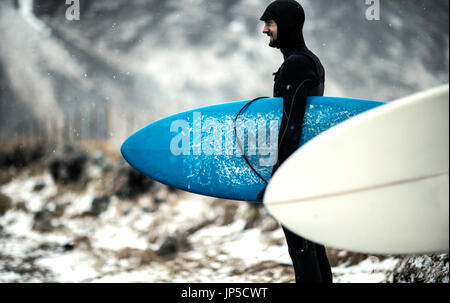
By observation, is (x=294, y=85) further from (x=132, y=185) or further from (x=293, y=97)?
(x=132, y=185)

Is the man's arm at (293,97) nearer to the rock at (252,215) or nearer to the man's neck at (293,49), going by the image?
the man's neck at (293,49)

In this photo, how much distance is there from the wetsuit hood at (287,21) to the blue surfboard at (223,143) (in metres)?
0.29

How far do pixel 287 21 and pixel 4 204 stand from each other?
742cm

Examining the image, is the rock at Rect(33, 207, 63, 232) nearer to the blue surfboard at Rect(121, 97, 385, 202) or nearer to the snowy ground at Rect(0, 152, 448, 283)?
the snowy ground at Rect(0, 152, 448, 283)

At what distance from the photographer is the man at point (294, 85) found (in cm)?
147

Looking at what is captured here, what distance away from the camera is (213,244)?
476cm

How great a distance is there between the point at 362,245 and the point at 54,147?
779 cm

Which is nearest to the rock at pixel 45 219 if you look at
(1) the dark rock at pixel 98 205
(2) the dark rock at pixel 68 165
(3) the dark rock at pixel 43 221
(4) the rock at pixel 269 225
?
(3) the dark rock at pixel 43 221

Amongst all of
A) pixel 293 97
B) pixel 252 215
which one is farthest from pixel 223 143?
pixel 252 215

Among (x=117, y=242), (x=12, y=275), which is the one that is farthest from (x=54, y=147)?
(x=12, y=275)

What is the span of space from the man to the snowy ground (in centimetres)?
105

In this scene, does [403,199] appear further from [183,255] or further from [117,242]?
Result: [117,242]

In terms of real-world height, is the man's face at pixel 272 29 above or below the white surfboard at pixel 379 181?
above

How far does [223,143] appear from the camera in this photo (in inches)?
81.3
